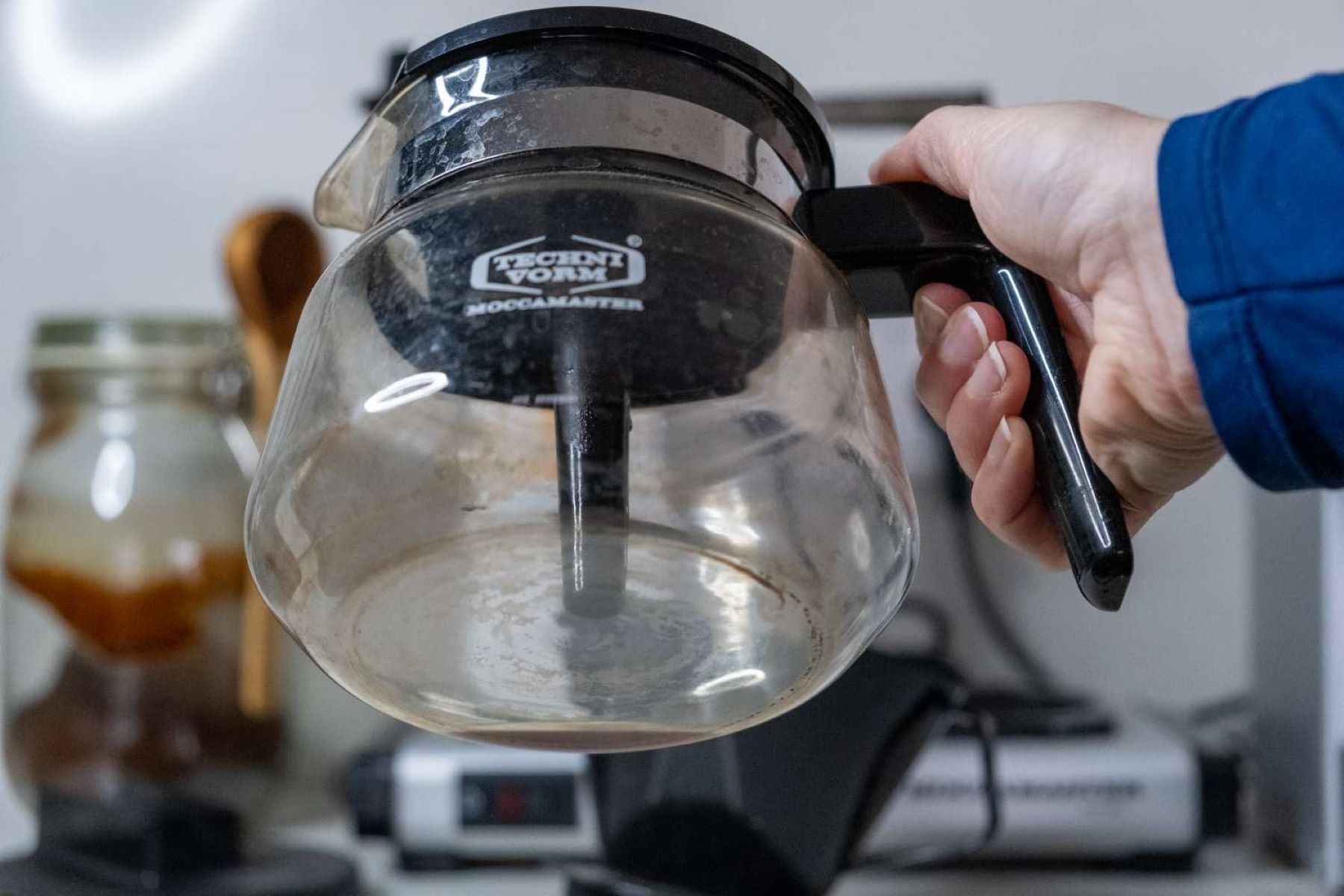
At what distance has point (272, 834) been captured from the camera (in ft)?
2.89

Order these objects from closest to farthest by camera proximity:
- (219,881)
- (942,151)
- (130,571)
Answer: (942,151) < (219,881) < (130,571)

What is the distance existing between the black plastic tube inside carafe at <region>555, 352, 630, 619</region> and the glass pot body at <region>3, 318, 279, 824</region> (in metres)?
0.57

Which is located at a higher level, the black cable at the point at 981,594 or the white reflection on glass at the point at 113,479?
the white reflection on glass at the point at 113,479

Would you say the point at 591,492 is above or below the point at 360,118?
below

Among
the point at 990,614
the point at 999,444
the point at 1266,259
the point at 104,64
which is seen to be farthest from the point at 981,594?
the point at 104,64

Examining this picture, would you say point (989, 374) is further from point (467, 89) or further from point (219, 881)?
point (219, 881)

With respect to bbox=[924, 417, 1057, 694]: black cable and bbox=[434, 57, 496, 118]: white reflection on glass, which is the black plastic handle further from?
bbox=[924, 417, 1057, 694]: black cable

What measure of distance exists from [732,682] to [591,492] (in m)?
0.07

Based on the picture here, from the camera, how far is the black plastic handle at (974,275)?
387 mm

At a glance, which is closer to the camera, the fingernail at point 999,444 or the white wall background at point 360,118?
the fingernail at point 999,444

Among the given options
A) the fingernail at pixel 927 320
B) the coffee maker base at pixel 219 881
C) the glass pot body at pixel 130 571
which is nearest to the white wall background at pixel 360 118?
the glass pot body at pixel 130 571

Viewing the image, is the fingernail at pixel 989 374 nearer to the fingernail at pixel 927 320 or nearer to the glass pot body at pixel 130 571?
the fingernail at pixel 927 320

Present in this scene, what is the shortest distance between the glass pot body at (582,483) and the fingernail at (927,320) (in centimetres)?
8

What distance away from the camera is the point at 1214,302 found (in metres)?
0.36
